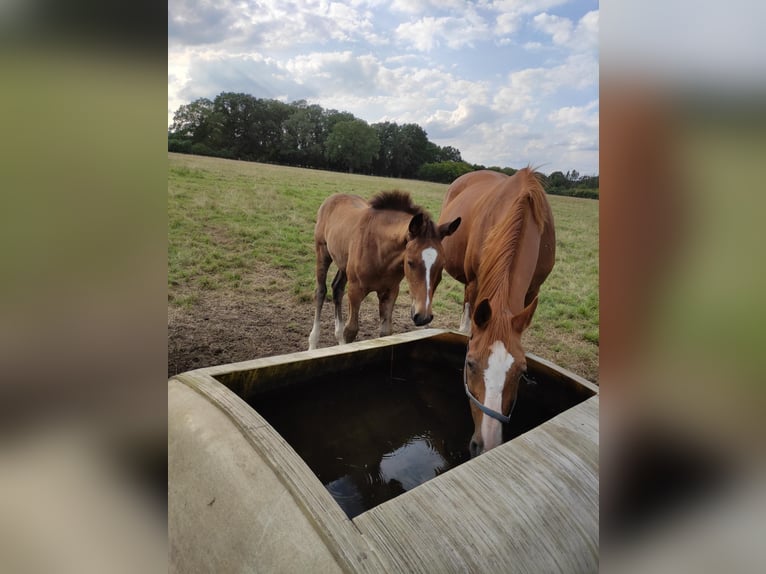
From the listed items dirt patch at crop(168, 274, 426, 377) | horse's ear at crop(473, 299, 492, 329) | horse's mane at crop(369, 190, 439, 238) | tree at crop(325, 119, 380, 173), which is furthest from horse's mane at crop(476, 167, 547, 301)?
tree at crop(325, 119, 380, 173)

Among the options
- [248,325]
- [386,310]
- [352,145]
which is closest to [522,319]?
[386,310]

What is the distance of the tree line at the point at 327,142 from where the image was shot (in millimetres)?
17841

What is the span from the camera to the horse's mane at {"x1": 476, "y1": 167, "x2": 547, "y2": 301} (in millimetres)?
1842

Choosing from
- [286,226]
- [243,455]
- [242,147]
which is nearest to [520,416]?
[243,455]

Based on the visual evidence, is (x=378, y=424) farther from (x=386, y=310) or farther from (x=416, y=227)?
(x=386, y=310)

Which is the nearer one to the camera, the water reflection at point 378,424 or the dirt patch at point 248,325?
the water reflection at point 378,424

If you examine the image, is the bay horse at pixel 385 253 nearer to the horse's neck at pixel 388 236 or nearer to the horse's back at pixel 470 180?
the horse's neck at pixel 388 236

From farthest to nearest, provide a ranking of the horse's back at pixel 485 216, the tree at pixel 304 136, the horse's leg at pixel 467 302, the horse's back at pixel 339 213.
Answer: the tree at pixel 304 136, the horse's back at pixel 339 213, the horse's leg at pixel 467 302, the horse's back at pixel 485 216

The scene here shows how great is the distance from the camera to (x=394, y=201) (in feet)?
11.5

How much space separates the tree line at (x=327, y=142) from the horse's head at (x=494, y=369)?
16474 millimetres

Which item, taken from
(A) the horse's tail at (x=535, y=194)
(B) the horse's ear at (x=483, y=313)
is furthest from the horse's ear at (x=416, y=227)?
(B) the horse's ear at (x=483, y=313)
